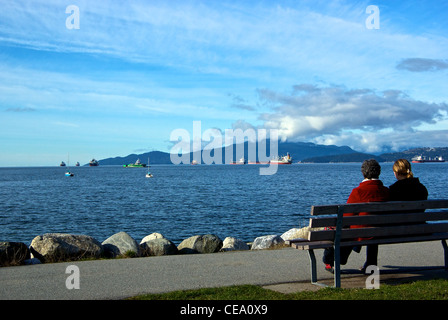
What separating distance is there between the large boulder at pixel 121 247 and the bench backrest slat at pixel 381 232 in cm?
475

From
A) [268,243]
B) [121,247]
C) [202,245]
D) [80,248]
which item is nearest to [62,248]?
[80,248]

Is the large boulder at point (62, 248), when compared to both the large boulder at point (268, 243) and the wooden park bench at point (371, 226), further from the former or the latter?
the wooden park bench at point (371, 226)

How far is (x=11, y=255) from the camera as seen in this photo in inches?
342

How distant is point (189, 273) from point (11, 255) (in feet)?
12.0

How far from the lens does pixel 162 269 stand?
793cm

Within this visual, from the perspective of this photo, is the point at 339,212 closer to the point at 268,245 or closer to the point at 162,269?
the point at 162,269

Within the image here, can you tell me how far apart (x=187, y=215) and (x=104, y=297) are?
80.7 ft

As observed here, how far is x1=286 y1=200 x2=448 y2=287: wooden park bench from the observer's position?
20.9 feet

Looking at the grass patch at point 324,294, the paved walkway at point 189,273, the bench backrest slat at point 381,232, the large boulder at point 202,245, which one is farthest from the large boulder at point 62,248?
the bench backrest slat at point 381,232

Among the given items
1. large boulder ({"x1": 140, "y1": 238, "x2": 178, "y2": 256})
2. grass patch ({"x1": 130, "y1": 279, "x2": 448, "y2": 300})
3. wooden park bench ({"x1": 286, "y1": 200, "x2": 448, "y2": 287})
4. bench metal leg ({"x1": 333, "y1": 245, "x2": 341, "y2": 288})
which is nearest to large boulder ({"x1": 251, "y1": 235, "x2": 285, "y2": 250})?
large boulder ({"x1": 140, "y1": 238, "x2": 178, "y2": 256})

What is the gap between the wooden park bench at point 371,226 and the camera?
6371 mm

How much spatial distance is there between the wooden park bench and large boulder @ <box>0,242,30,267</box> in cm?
527

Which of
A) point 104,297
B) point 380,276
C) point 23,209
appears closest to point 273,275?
point 380,276

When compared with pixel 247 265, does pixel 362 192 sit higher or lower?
higher
